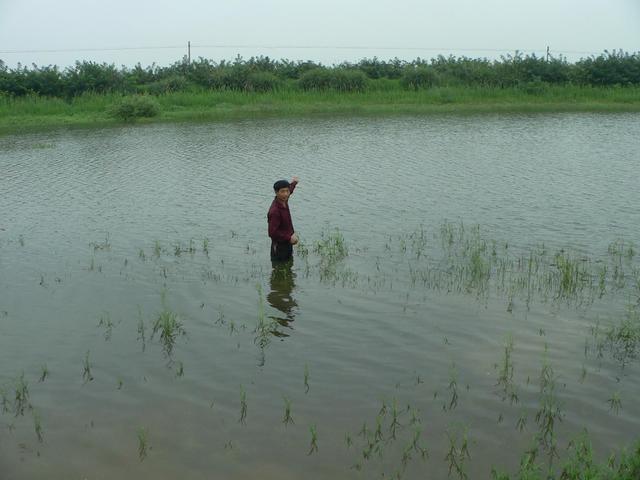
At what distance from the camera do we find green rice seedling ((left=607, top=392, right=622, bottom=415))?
6.17m

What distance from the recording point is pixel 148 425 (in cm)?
616

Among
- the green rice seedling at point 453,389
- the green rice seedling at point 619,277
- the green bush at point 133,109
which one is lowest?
the green rice seedling at point 453,389

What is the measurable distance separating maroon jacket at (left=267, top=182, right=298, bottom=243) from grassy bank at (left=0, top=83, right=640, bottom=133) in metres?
26.6

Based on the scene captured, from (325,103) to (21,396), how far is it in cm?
3530

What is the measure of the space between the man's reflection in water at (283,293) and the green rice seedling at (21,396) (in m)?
2.74

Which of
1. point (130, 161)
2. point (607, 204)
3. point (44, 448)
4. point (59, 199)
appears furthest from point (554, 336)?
point (130, 161)

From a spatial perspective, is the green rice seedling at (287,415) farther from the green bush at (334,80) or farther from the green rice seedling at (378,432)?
the green bush at (334,80)

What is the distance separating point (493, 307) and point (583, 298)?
1227 mm

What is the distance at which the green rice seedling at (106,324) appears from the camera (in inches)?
322

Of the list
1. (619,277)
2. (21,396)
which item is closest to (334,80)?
(619,277)

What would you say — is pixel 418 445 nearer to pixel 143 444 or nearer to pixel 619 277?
pixel 143 444

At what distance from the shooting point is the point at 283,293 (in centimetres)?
958

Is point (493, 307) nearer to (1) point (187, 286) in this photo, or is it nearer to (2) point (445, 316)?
(2) point (445, 316)

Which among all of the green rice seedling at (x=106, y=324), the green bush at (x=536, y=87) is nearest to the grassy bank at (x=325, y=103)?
the green bush at (x=536, y=87)
